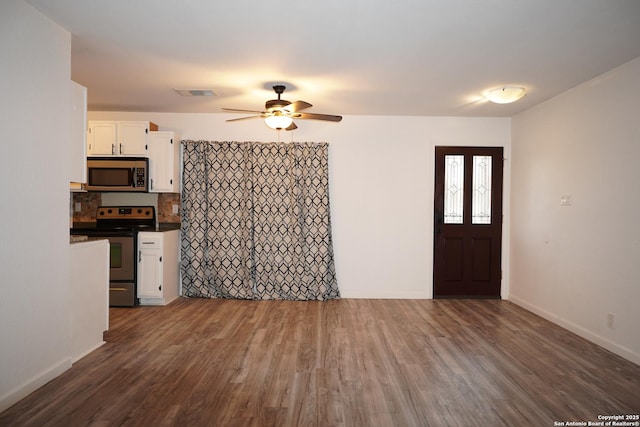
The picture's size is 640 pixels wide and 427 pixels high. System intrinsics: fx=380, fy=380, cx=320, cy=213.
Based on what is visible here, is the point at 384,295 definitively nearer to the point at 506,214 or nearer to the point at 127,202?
the point at 506,214

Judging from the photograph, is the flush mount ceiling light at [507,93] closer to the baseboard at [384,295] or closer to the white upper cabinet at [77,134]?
the baseboard at [384,295]

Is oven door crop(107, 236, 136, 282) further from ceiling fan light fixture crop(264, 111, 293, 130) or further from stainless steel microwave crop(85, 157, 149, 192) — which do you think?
ceiling fan light fixture crop(264, 111, 293, 130)

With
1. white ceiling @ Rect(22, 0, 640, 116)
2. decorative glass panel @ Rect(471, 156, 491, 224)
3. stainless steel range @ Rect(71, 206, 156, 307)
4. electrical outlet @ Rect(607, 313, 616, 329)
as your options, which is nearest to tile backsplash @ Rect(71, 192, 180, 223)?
stainless steel range @ Rect(71, 206, 156, 307)

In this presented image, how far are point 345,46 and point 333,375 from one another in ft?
8.38

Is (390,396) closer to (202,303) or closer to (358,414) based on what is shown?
(358,414)

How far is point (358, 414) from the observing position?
7.49 feet

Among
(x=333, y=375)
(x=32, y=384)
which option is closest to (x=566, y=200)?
(x=333, y=375)

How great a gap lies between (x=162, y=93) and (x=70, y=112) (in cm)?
163

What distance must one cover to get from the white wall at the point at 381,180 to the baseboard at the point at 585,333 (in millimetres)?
732

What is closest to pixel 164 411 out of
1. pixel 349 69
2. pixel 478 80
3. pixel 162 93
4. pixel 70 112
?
pixel 70 112

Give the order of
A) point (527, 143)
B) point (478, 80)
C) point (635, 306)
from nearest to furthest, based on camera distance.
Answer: point (635, 306)
point (478, 80)
point (527, 143)

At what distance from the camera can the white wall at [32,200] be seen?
2.29m

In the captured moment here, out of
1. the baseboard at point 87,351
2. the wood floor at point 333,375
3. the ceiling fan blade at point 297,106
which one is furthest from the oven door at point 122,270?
the ceiling fan blade at point 297,106

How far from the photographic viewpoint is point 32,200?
8.18 feet
